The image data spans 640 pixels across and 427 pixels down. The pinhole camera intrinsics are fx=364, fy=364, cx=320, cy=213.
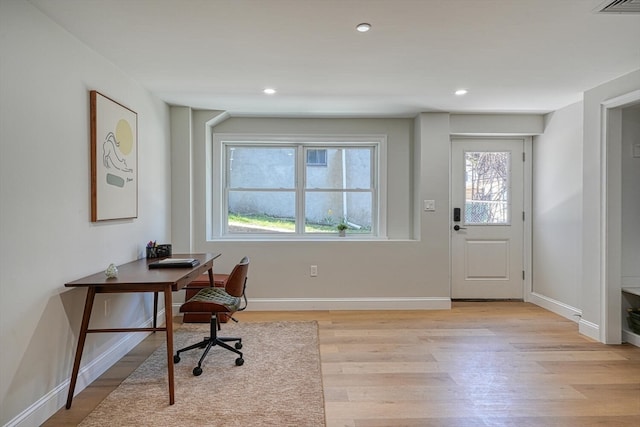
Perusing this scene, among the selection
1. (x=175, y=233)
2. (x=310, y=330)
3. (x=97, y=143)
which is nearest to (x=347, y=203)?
(x=310, y=330)

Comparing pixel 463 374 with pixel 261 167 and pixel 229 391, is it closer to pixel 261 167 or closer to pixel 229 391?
pixel 229 391

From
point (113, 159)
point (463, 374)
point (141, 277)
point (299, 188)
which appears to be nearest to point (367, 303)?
point (299, 188)

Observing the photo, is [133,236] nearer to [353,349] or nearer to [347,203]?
[353,349]

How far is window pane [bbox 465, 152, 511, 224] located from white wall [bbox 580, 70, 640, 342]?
48.1 inches

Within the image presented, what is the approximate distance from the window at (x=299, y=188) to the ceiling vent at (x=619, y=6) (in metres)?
2.62

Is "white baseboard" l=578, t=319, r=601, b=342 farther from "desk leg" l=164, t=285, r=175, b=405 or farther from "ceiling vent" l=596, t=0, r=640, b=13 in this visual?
"desk leg" l=164, t=285, r=175, b=405

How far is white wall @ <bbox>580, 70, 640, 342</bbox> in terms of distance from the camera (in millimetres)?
3160

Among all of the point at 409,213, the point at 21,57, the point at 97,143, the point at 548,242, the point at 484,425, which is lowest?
the point at 484,425

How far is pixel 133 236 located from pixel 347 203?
2411mm

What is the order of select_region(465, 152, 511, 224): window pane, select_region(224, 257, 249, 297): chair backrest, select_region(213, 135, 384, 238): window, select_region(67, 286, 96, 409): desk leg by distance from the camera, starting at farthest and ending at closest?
select_region(465, 152, 511, 224): window pane < select_region(213, 135, 384, 238): window < select_region(224, 257, 249, 297): chair backrest < select_region(67, 286, 96, 409): desk leg

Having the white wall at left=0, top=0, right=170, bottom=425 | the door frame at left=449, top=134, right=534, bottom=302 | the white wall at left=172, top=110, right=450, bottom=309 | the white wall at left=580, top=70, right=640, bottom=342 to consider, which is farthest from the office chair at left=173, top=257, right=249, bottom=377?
the white wall at left=580, top=70, right=640, bottom=342

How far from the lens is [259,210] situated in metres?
4.47

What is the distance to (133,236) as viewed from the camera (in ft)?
10.2

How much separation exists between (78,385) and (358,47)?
2.86m
